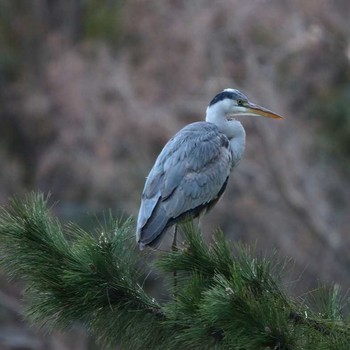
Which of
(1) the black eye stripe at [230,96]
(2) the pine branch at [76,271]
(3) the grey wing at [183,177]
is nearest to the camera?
(2) the pine branch at [76,271]

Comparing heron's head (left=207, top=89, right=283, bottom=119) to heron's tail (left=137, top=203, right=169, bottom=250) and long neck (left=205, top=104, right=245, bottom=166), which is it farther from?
heron's tail (left=137, top=203, right=169, bottom=250)

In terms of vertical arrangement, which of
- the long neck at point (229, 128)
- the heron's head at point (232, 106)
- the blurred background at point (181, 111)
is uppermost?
the heron's head at point (232, 106)

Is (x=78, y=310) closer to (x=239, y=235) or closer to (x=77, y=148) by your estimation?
(x=239, y=235)

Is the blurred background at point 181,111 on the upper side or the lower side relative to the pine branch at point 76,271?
lower

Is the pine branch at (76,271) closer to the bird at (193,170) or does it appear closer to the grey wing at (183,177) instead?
the bird at (193,170)

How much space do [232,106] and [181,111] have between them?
428 inches

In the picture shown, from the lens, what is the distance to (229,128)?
271 inches

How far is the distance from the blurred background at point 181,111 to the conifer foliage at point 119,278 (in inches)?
398

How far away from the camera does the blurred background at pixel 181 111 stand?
640 inches

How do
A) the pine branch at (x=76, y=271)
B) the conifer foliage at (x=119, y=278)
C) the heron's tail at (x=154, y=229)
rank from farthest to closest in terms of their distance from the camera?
the heron's tail at (x=154, y=229)
the pine branch at (x=76, y=271)
the conifer foliage at (x=119, y=278)

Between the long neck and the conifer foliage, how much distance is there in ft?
7.49

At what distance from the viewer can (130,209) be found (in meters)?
16.4

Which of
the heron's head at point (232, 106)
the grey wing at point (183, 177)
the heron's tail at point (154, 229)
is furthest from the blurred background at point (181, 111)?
the heron's tail at point (154, 229)

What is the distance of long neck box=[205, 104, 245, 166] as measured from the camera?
270 inches
